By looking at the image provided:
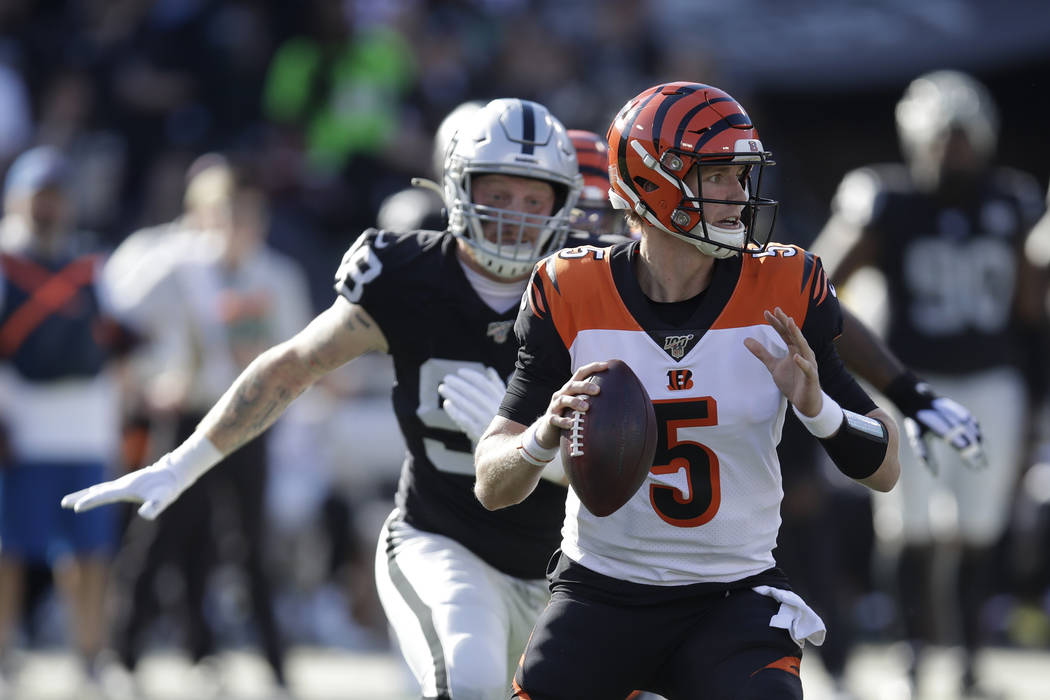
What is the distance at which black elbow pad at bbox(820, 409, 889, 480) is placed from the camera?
321 centimetres

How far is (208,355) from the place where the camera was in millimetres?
6941

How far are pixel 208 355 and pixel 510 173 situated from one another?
10.6 ft

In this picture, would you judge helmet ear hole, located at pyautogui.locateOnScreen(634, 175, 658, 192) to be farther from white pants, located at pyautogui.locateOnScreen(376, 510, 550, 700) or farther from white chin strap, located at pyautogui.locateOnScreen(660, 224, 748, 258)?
white pants, located at pyautogui.locateOnScreen(376, 510, 550, 700)

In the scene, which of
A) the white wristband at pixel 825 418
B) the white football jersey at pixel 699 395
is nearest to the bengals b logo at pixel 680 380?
the white football jersey at pixel 699 395

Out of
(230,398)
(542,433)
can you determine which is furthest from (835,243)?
(542,433)

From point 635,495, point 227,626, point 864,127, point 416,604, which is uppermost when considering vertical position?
point 864,127

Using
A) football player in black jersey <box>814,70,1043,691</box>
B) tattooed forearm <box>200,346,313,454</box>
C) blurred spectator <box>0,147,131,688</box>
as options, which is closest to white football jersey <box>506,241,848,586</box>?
tattooed forearm <box>200,346,313,454</box>

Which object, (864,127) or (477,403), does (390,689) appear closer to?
(477,403)

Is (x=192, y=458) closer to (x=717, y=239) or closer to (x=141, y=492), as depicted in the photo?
(x=141, y=492)

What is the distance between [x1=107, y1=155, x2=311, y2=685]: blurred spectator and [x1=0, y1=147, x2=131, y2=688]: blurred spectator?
21cm

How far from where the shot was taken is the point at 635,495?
11.0ft

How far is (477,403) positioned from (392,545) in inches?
19.4

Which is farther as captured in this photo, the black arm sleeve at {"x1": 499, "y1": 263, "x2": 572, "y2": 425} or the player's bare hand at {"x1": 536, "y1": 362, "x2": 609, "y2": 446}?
the black arm sleeve at {"x1": 499, "y1": 263, "x2": 572, "y2": 425}

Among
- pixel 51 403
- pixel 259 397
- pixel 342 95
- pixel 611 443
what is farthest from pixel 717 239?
pixel 342 95
